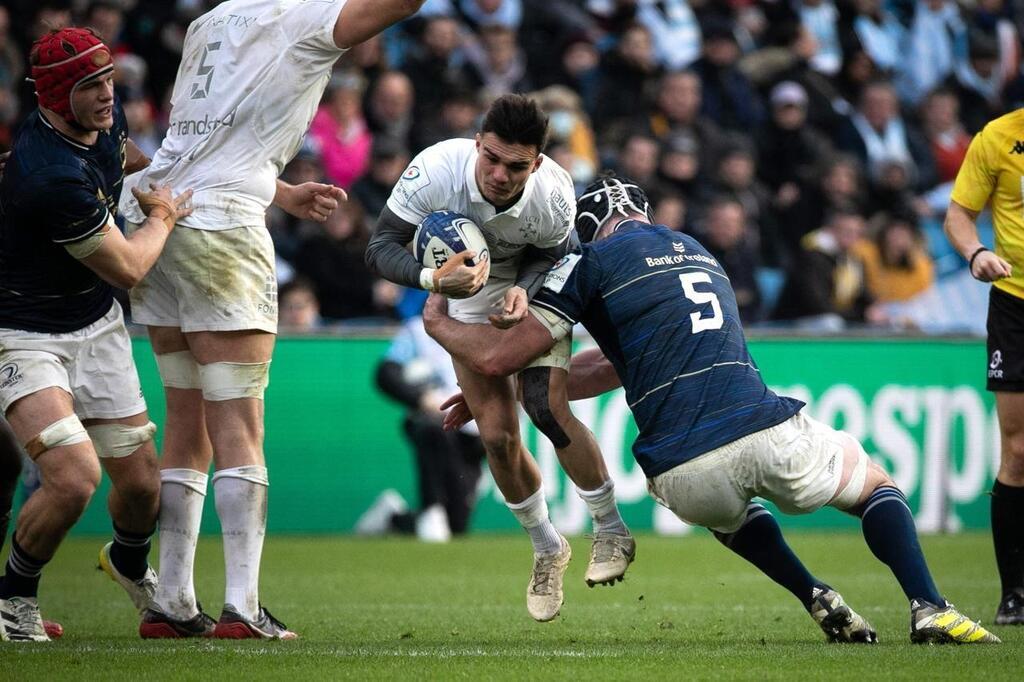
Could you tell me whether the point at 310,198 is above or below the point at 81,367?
above

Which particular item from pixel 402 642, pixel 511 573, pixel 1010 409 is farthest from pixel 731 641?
pixel 511 573

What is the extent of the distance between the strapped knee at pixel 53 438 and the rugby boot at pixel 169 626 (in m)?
1.00

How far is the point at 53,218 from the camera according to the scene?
259 inches

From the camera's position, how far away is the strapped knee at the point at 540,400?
283 inches

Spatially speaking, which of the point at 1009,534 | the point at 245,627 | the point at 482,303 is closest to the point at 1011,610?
the point at 1009,534

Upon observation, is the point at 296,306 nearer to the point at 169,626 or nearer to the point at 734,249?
the point at 734,249

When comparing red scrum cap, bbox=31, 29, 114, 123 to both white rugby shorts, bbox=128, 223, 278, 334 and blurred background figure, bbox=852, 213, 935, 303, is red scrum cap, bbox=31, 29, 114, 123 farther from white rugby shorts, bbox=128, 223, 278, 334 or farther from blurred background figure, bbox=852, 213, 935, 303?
blurred background figure, bbox=852, 213, 935, 303

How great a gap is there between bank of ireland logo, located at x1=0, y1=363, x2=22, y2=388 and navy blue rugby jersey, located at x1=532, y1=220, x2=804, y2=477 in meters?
2.30

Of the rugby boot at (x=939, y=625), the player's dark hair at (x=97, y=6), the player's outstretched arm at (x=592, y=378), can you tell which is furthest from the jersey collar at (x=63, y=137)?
the player's dark hair at (x=97, y=6)

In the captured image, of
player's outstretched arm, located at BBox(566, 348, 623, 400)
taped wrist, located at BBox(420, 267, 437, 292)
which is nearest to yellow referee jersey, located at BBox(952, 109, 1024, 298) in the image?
player's outstretched arm, located at BBox(566, 348, 623, 400)

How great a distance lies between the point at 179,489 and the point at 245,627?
788 mm

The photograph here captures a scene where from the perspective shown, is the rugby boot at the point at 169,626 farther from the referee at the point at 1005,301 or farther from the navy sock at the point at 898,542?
the referee at the point at 1005,301

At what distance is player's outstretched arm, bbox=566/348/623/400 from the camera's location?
7590 millimetres

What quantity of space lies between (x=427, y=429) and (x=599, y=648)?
6512mm
